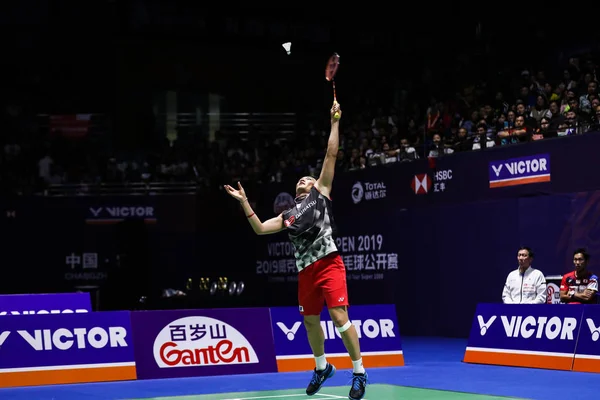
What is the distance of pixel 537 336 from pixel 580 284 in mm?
1095

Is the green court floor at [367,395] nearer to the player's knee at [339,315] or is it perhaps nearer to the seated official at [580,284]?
the player's knee at [339,315]

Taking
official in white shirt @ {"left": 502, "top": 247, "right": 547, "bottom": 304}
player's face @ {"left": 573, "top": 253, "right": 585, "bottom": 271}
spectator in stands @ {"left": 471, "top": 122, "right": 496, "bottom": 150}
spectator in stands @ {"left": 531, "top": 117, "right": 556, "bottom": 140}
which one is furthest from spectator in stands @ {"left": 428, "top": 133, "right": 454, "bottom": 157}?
player's face @ {"left": 573, "top": 253, "right": 585, "bottom": 271}

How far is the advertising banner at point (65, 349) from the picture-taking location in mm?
11859

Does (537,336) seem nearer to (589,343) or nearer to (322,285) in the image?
(589,343)

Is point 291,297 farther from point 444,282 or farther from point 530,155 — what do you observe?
point 530,155

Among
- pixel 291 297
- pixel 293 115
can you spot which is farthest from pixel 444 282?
pixel 293 115

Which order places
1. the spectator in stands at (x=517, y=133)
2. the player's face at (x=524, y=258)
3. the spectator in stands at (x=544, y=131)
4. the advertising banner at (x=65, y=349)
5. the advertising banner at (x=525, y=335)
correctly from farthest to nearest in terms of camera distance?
the spectator in stands at (x=517, y=133) → the spectator in stands at (x=544, y=131) → the player's face at (x=524, y=258) → the advertising banner at (x=525, y=335) → the advertising banner at (x=65, y=349)

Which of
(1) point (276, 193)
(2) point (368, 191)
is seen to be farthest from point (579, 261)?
(1) point (276, 193)

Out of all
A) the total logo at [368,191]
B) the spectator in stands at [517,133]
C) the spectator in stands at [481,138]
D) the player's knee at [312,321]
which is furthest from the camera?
the total logo at [368,191]

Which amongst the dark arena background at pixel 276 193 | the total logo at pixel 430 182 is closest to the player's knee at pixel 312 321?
the dark arena background at pixel 276 193

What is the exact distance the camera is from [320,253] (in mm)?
9414

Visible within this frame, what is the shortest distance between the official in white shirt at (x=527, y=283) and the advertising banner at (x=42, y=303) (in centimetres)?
666

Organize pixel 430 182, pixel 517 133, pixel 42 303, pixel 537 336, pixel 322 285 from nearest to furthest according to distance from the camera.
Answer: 1. pixel 322 285
2. pixel 537 336
3. pixel 42 303
4. pixel 517 133
5. pixel 430 182

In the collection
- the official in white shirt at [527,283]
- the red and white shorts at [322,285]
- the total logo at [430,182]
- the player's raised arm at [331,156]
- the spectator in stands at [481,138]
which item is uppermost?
the spectator in stands at [481,138]
